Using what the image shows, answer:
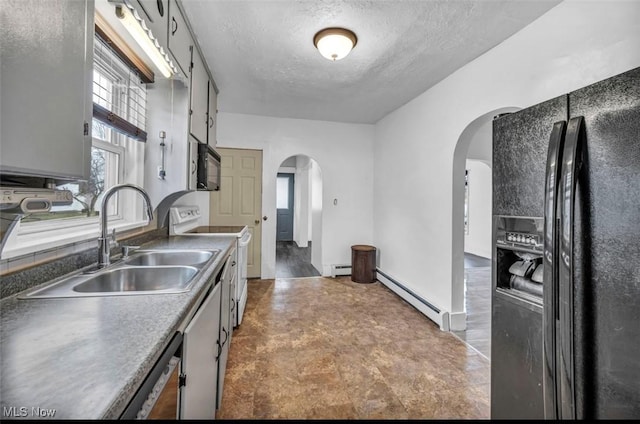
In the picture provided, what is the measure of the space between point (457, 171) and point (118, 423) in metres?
2.91

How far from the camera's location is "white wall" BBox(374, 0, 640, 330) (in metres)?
1.53

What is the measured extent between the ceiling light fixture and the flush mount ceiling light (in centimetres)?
108

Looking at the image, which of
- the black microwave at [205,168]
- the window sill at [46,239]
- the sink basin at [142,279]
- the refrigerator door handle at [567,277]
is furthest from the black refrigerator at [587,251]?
the black microwave at [205,168]

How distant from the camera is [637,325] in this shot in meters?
0.75

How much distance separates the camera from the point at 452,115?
270 cm

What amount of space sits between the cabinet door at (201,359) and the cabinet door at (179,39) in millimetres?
1572

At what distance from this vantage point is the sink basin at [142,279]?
1.31 m

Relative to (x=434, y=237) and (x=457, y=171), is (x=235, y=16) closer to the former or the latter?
(x=457, y=171)

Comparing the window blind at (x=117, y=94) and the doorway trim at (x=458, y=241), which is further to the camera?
the doorway trim at (x=458, y=241)

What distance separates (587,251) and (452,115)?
7.21ft

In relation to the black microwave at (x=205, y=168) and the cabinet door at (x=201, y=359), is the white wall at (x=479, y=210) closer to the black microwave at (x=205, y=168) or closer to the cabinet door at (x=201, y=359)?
the black microwave at (x=205, y=168)
